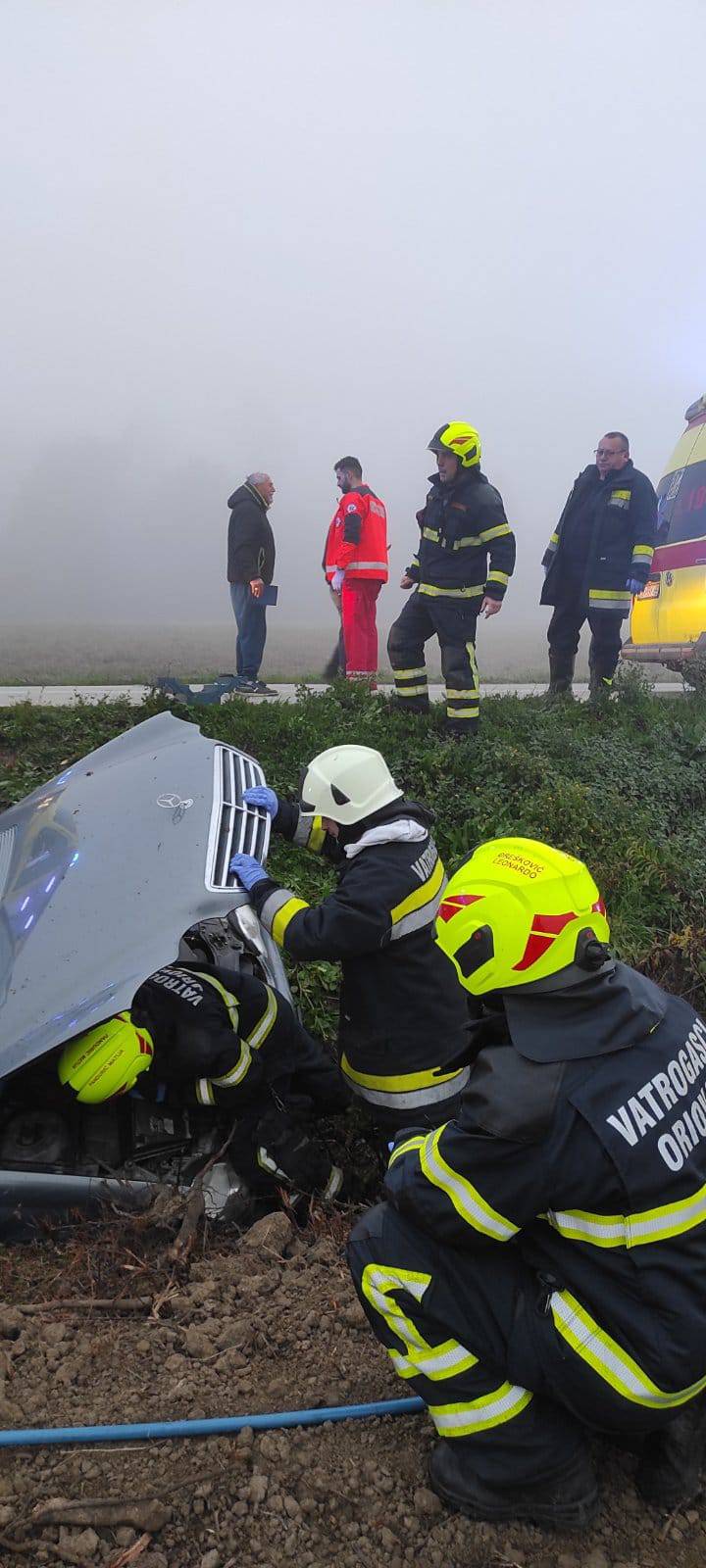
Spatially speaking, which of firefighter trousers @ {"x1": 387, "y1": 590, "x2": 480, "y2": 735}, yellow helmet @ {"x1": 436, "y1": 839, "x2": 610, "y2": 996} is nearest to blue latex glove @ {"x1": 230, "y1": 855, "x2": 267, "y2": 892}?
yellow helmet @ {"x1": 436, "y1": 839, "x2": 610, "y2": 996}

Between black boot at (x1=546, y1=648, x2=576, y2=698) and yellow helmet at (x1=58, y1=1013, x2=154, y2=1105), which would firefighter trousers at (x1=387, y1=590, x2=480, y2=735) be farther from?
yellow helmet at (x1=58, y1=1013, x2=154, y2=1105)

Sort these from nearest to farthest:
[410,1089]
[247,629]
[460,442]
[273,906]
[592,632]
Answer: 1. [273,906]
2. [410,1089]
3. [460,442]
4. [592,632]
5. [247,629]

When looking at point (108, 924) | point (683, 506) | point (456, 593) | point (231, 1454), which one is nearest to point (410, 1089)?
point (108, 924)

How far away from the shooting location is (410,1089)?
11.3 ft

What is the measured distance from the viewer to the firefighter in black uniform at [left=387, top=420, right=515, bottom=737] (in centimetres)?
636

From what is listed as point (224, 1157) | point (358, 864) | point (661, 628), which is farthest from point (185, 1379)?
point (661, 628)

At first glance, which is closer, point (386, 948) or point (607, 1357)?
point (607, 1357)

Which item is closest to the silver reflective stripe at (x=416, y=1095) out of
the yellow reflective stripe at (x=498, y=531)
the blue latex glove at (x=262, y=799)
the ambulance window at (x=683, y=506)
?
the blue latex glove at (x=262, y=799)

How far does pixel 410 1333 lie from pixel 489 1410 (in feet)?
0.69

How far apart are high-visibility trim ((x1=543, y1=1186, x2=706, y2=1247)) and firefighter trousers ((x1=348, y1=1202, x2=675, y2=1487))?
0.59ft

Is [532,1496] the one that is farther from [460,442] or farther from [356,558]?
[356,558]

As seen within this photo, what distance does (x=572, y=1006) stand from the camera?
195 centimetres

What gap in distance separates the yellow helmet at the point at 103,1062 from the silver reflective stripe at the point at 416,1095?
0.95m

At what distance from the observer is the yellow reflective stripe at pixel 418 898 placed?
3248 mm
